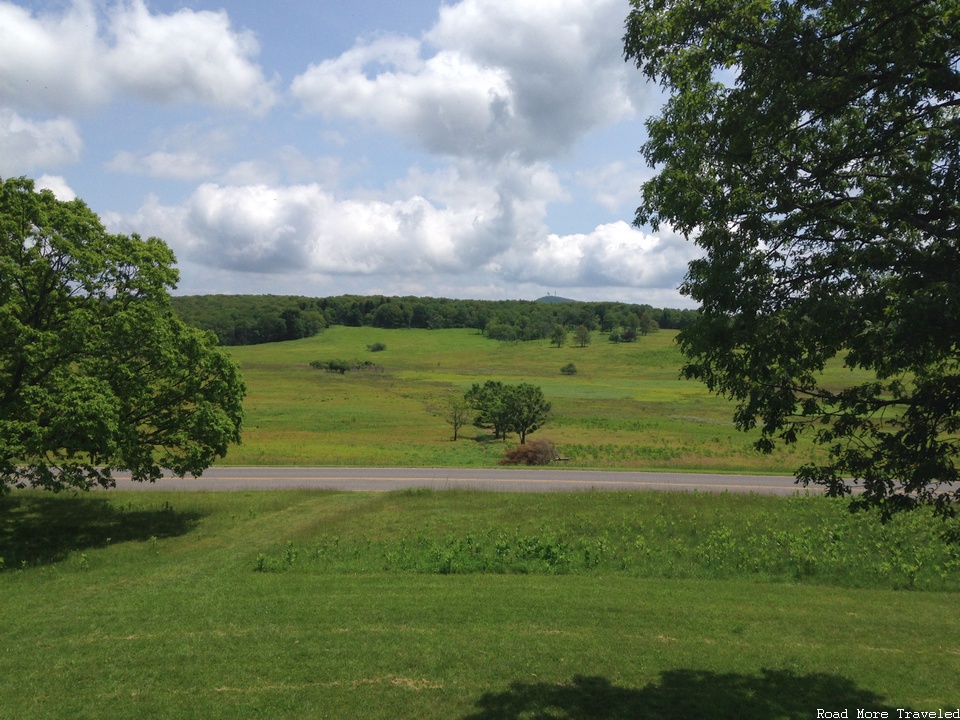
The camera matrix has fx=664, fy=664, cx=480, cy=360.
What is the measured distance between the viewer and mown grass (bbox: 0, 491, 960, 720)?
26.4 feet

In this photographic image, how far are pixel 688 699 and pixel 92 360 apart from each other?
15893mm

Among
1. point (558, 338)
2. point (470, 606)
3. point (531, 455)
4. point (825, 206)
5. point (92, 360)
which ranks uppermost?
point (825, 206)

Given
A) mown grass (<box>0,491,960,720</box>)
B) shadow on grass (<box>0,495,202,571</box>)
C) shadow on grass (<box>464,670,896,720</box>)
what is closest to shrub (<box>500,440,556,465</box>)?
mown grass (<box>0,491,960,720</box>)

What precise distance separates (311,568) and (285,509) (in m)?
6.44

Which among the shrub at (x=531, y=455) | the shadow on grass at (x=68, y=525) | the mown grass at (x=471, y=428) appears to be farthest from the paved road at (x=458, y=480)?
the shrub at (x=531, y=455)

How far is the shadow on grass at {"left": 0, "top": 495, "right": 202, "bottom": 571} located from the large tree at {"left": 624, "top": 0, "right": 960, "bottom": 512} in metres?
16.7

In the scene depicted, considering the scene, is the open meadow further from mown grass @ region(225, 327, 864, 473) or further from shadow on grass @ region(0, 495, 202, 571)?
mown grass @ region(225, 327, 864, 473)

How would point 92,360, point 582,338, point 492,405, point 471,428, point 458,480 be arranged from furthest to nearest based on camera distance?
point 582,338, point 471,428, point 492,405, point 458,480, point 92,360

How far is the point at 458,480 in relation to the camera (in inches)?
1049

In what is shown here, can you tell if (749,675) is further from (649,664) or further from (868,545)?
(868,545)

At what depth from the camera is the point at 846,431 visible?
667 cm

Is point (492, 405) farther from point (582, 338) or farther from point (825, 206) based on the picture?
point (582, 338)

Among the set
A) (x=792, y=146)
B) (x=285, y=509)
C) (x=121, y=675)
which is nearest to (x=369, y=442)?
(x=285, y=509)

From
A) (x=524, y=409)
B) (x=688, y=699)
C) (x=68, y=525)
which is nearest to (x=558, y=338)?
(x=524, y=409)
